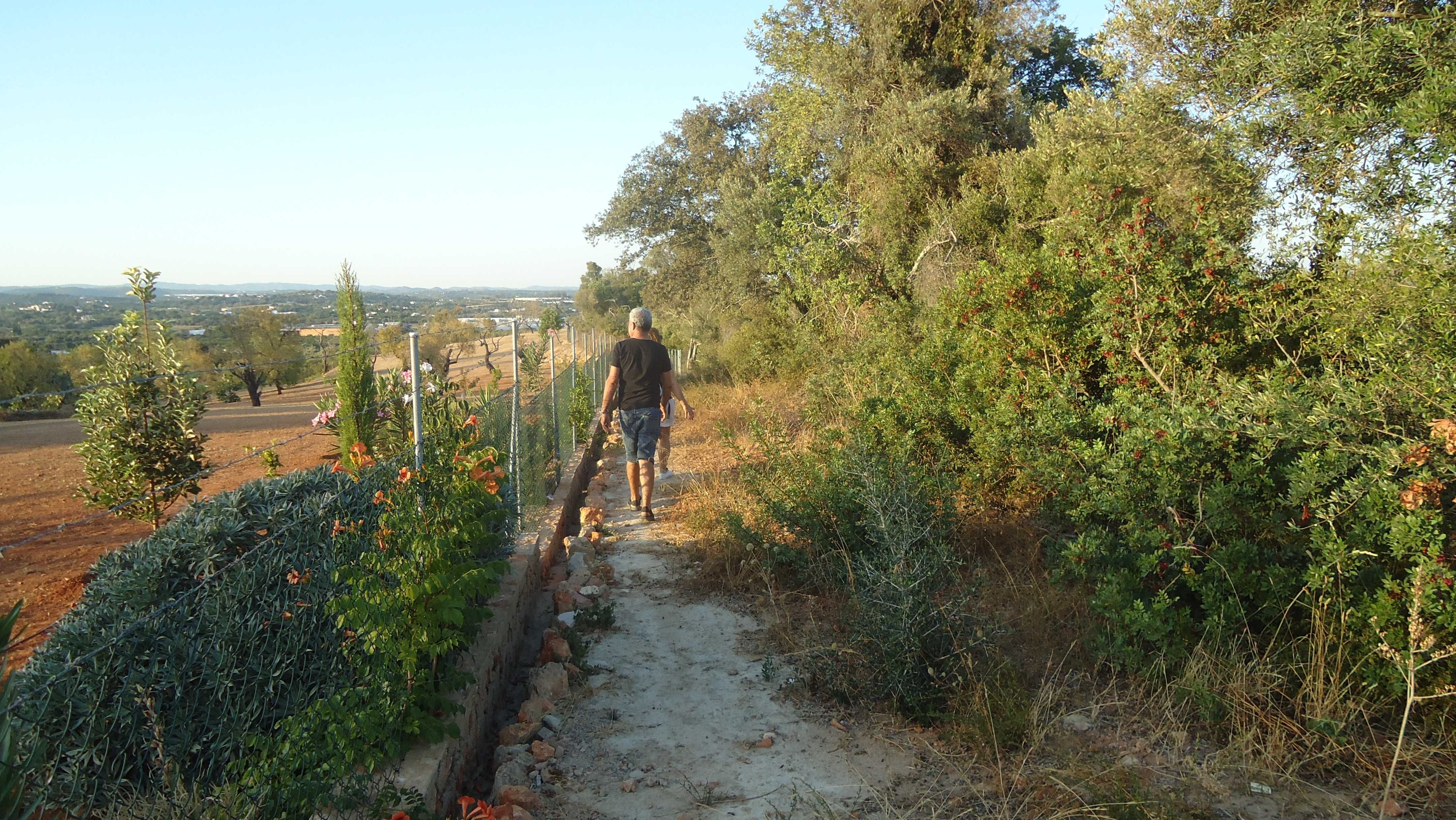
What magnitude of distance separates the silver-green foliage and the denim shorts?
3.55 meters

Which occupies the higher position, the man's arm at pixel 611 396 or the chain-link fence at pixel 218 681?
the man's arm at pixel 611 396

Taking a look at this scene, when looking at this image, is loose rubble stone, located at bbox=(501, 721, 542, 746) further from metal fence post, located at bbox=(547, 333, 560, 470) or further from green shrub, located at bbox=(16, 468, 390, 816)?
metal fence post, located at bbox=(547, 333, 560, 470)

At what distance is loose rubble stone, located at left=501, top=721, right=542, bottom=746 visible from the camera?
12.9ft

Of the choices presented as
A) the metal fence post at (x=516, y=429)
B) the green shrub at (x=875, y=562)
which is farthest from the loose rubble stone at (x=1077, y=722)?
the metal fence post at (x=516, y=429)

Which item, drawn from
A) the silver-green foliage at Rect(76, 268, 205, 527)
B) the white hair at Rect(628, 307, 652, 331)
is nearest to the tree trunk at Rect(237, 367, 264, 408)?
the silver-green foliage at Rect(76, 268, 205, 527)

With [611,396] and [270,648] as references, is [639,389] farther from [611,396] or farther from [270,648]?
[270,648]

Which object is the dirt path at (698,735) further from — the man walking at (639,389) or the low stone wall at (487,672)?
the man walking at (639,389)

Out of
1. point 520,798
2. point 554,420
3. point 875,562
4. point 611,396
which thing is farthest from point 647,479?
point 520,798

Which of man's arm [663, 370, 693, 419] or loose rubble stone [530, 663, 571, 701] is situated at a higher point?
man's arm [663, 370, 693, 419]

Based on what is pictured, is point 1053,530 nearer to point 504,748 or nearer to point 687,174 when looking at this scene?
point 504,748

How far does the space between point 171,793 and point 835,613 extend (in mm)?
3466

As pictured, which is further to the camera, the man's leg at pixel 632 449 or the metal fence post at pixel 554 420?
the metal fence post at pixel 554 420

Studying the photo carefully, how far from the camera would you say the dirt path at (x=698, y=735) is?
3.42 m

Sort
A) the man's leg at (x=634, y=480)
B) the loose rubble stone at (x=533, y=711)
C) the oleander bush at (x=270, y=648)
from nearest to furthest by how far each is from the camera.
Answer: the oleander bush at (x=270, y=648) < the loose rubble stone at (x=533, y=711) < the man's leg at (x=634, y=480)
